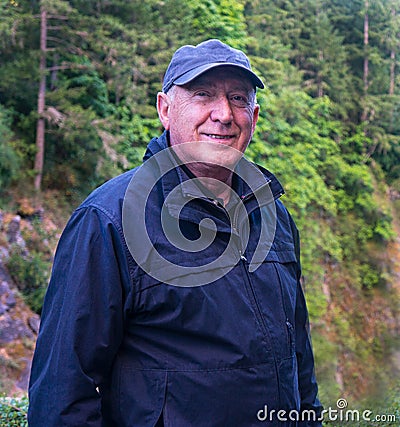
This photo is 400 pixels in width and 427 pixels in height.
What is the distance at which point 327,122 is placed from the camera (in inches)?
659

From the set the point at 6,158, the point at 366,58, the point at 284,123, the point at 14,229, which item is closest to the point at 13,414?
the point at 14,229

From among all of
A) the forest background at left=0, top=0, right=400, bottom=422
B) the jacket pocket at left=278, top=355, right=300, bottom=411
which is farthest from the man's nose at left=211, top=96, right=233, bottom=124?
the forest background at left=0, top=0, right=400, bottom=422

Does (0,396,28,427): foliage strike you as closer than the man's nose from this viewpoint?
No

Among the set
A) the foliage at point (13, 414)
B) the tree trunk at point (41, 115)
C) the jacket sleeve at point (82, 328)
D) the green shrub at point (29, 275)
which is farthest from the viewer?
the tree trunk at point (41, 115)

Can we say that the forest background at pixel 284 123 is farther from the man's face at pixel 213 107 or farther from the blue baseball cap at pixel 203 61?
the blue baseball cap at pixel 203 61

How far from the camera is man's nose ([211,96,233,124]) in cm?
145

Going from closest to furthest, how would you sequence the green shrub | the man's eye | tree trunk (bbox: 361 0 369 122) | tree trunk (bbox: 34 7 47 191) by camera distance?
the man's eye → the green shrub → tree trunk (bbox: 34 7 47 191) → tree trunk (bbox: 361 0 369 122)

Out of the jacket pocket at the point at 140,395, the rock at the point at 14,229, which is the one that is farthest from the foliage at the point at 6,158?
the jacket pocket at the point at 140,395

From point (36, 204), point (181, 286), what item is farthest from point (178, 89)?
point (36, 204)

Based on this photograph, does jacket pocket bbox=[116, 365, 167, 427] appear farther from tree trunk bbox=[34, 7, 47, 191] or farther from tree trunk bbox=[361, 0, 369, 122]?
tree trunk bbox=[361, 0, 369, 122]

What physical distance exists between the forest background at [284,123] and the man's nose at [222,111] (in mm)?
4735

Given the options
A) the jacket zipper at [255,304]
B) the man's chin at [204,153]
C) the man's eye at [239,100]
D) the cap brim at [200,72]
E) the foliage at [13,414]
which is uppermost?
the cap brim at [200,72]

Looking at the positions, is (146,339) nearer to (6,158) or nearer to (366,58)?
(6,158)

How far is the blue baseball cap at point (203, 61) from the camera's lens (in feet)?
4.64
